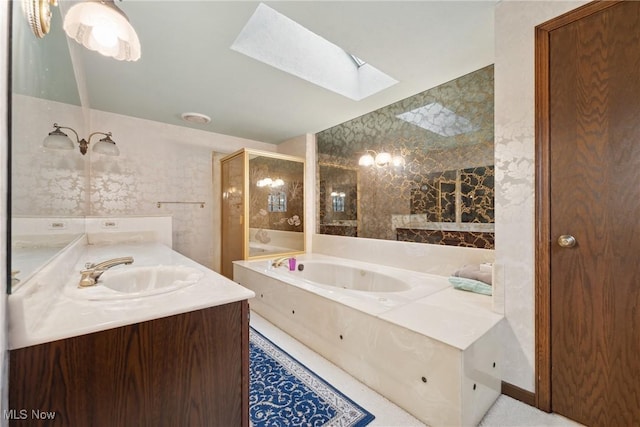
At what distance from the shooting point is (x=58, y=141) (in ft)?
4.00

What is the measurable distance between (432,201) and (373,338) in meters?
1.47

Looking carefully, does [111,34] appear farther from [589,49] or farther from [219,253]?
[219,253]

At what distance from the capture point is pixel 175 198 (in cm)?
354

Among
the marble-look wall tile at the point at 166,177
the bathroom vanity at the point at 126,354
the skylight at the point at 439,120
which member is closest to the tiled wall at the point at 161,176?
the marble-look wall tile at the point at 166,177

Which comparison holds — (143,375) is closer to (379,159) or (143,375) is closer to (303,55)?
(303,55)

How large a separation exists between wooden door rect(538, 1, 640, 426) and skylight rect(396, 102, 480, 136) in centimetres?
85

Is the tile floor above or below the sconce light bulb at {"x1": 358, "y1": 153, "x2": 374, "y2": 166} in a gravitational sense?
below

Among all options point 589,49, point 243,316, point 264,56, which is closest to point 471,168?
point 589,49

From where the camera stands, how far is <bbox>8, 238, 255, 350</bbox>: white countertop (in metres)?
0.63

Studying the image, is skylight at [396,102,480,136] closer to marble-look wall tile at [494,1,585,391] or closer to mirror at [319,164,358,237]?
marble-look wall tile at [494,1,585,391]

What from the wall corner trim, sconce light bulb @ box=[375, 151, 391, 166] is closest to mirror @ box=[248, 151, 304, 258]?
sconce light bulb @ box=[375, 151, 391, 166]

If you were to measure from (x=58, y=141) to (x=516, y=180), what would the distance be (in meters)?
2.42

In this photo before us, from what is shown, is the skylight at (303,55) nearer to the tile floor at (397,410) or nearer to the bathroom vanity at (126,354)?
the bathroom vanity at (126,354)

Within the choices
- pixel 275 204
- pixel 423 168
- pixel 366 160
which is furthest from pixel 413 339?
pixel 275 204
